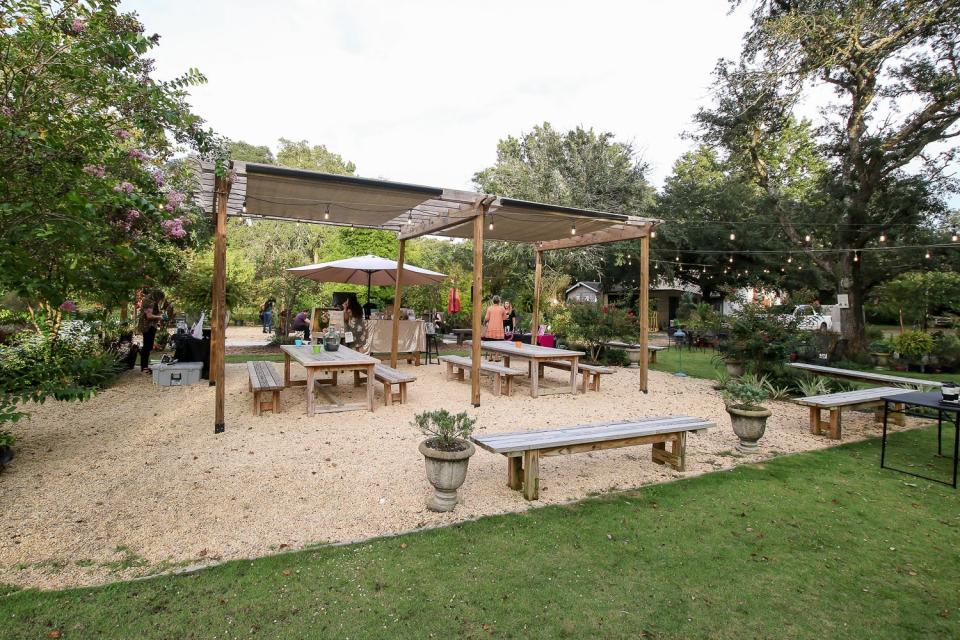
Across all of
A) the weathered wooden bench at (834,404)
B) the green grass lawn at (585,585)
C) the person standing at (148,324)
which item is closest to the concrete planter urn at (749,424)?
the weathered wooden bench at (834,404)

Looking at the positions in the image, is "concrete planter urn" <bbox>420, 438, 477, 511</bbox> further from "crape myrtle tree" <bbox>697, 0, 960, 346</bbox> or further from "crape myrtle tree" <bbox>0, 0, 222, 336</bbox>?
"crape myrtle tree" <bbox>697, 0, 960, 346</bbox>

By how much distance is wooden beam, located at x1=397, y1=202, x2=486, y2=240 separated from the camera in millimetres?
6246

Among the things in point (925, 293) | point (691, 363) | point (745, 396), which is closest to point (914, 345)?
point (925, 293)

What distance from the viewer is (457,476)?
10.5ft

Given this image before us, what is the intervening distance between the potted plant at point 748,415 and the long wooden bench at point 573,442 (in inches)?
25.8

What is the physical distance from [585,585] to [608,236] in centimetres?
684

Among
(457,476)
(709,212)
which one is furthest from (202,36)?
(709,212)

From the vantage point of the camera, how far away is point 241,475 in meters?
3.81

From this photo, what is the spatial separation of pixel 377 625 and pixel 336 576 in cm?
47

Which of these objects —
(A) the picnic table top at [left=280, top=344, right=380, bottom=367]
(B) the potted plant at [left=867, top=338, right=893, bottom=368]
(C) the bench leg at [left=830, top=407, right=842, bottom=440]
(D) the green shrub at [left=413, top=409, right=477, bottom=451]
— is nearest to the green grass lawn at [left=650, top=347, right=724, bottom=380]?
(B) the potted plant at [left=867, top=338, right=893, bottom=368]

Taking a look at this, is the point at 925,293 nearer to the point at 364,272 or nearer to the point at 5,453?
the point at 364,272

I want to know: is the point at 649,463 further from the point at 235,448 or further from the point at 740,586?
the point at 235,448

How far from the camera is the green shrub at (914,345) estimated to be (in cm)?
1045

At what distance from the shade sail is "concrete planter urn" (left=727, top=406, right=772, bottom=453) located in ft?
22.9
